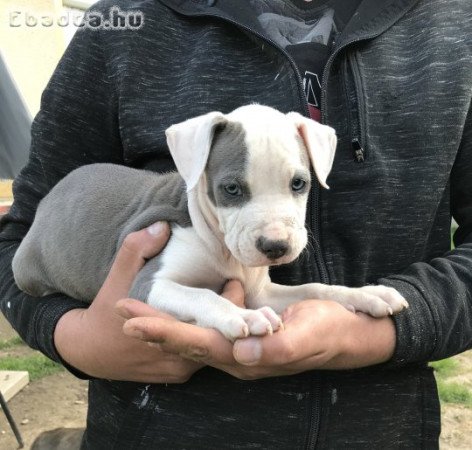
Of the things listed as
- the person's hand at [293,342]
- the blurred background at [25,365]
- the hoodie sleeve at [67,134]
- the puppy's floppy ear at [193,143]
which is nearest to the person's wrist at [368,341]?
the person's hand at [293,342]

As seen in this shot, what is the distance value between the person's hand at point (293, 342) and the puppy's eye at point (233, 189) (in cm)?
29

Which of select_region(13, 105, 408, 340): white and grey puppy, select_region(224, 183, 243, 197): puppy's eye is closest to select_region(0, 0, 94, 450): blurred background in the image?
select_region(13, 105, 408, 340): white and grey puppy

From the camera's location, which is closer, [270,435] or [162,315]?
[162,315]

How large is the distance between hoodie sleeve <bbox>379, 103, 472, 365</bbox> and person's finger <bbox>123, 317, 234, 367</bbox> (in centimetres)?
42

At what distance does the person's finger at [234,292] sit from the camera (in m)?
1.49

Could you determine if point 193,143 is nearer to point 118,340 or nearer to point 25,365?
point 118,340

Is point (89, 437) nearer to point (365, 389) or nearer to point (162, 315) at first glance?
point (162, 315)

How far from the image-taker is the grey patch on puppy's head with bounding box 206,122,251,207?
1446 mm

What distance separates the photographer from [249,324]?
1.26 m

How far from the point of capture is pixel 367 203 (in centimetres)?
157

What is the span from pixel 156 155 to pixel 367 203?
0.58 m

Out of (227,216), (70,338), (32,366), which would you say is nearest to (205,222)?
(227,216)

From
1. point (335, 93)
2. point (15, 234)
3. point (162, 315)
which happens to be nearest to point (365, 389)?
point (162, 315)

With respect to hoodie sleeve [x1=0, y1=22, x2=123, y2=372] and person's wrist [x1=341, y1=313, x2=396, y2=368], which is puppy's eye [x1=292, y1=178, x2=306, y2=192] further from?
hoodie sleeve [x1=0, y1=22, x2=123, y2=372]
